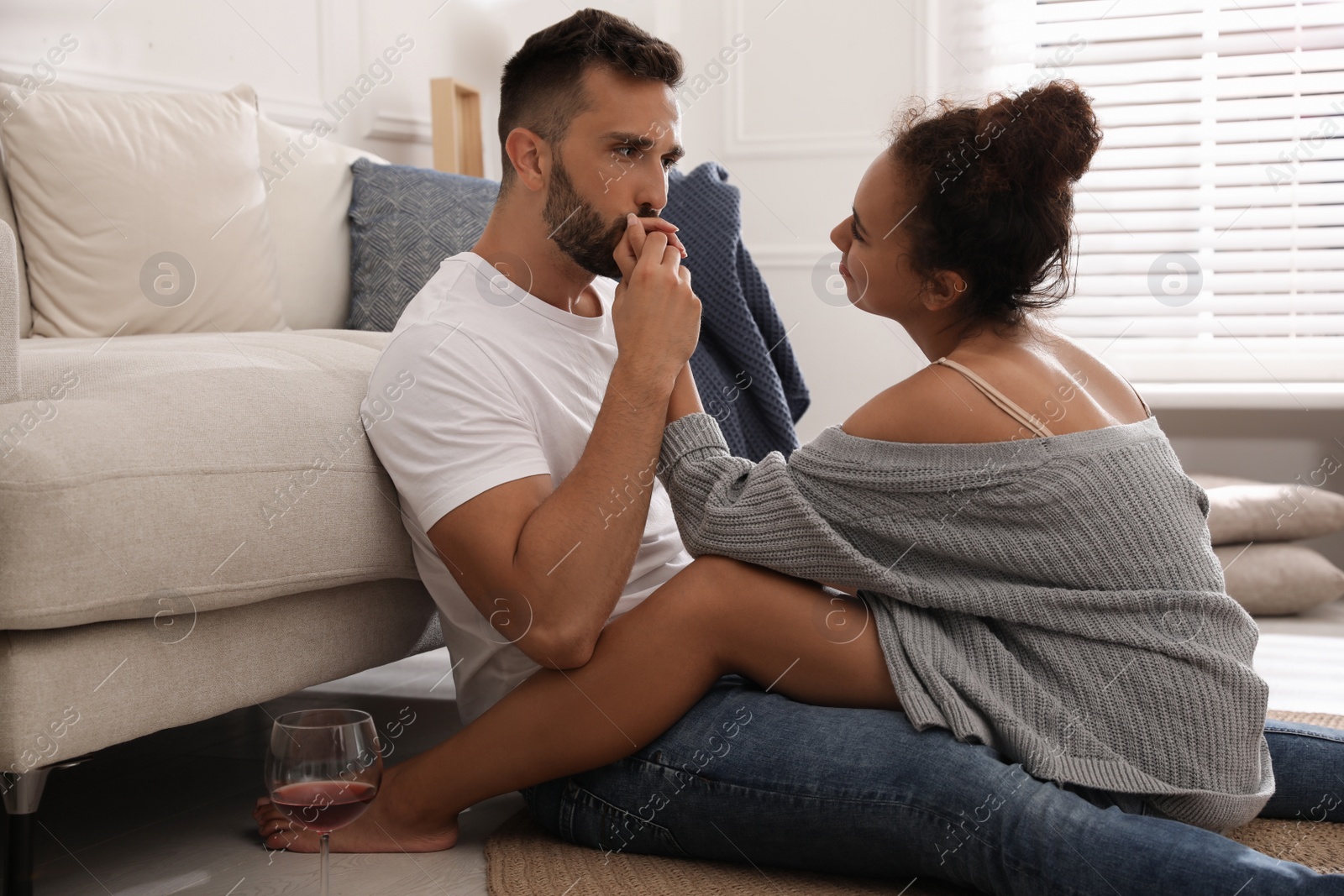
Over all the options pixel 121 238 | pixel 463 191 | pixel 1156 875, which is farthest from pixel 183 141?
pixel 1156 875

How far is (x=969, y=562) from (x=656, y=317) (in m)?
0.41

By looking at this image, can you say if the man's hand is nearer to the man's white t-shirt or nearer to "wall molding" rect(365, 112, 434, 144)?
the man's white t-shirt

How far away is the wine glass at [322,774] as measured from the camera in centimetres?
92

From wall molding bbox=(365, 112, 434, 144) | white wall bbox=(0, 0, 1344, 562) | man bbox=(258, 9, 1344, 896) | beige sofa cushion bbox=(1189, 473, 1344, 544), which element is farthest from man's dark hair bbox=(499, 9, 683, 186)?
beige sofa cushion bbox=(1189, 473, 1344, 544)

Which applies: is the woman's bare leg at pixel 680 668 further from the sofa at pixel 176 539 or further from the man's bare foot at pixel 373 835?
the sofa at pixel 176 539

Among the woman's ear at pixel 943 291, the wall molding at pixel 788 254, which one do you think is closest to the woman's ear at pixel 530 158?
the woman's ear at pixel 943 291

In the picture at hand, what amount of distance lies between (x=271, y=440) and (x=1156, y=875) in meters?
0.89

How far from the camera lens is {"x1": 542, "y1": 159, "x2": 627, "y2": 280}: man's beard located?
52.0 inches

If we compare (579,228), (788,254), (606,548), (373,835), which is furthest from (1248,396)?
(373,835)

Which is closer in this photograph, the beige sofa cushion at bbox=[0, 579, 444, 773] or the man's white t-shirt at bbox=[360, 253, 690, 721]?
the beige sofa cushion at bbox=[0, 579, 444, 773]

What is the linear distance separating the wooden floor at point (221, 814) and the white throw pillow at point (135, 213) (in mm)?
621

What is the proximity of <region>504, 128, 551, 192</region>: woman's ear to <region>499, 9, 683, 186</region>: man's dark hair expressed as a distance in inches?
0.4

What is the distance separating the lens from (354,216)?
209 centimetres

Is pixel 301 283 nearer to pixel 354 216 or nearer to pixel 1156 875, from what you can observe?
pixel 354 216
